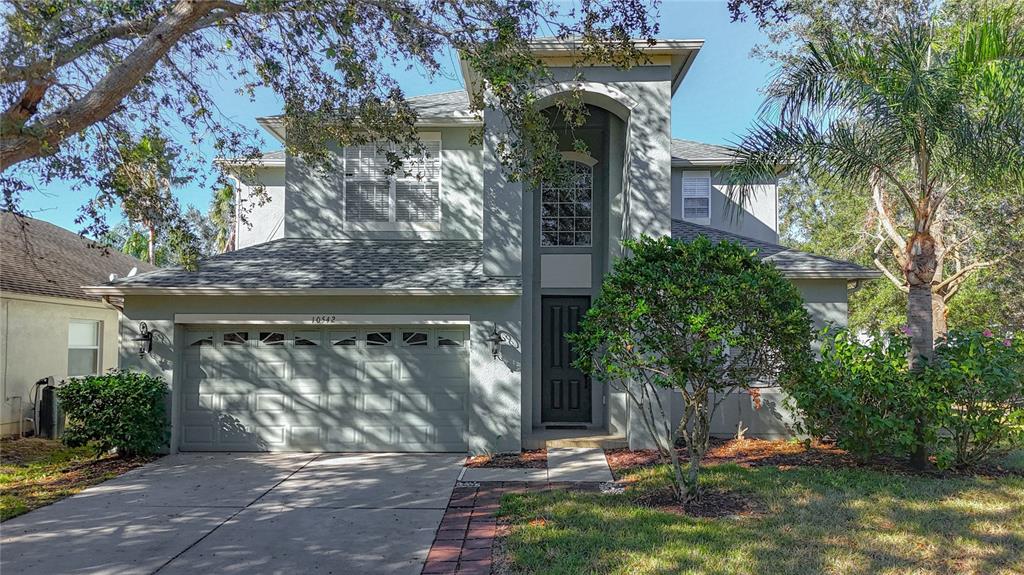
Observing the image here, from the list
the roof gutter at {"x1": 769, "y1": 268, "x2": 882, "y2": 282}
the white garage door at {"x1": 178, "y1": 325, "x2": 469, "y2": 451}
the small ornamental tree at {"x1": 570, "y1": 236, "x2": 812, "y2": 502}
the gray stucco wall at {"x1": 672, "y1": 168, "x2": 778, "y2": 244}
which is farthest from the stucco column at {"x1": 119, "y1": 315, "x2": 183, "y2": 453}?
the gray stucco wall at {"x1": 672, "y1": 168, "x2": 778, "y2": 244}

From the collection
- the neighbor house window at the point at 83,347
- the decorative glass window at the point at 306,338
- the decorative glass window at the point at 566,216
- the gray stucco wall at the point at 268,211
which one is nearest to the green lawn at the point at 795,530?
the decorative glass window at the point at 306,338

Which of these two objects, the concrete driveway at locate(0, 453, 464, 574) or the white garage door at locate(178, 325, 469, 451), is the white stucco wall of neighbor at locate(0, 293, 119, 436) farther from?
the concrete driveway at locate(0, 453, 464, 574)

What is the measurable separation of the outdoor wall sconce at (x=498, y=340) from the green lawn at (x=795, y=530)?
2.74m

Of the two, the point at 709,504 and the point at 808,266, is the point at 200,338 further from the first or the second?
the point at 808,266

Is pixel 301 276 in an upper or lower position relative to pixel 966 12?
lower

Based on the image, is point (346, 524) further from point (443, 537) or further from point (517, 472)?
point (517, 472)

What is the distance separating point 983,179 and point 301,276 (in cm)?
957

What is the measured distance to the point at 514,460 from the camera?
8.46 meters

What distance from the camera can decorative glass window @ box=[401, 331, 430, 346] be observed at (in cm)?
928

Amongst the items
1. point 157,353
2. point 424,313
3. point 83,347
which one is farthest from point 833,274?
point 83,347

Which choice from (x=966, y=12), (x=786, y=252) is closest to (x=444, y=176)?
(x=786, y=252)

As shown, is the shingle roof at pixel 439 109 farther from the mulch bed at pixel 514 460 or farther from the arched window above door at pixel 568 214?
the mulch bed at pixel 514 460

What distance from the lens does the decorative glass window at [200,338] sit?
30.4 ft

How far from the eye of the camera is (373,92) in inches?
312
